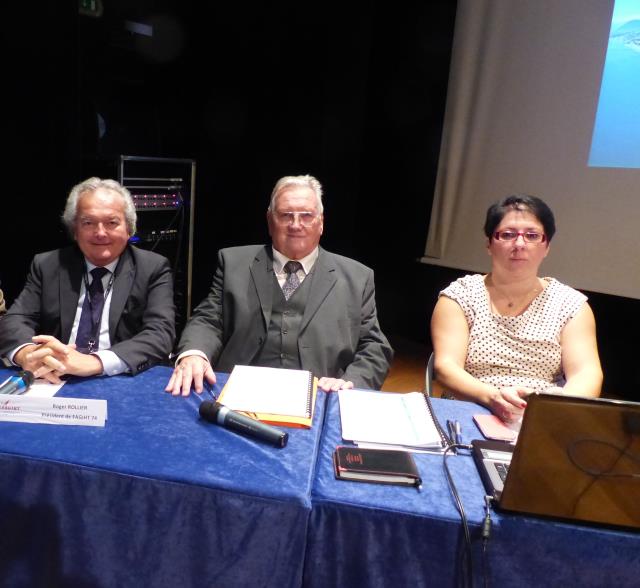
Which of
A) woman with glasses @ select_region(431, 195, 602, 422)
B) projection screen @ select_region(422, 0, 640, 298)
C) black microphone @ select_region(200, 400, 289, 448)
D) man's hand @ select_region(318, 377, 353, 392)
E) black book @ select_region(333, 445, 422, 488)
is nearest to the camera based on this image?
black book @ select_region(333, 445, 422, 488)

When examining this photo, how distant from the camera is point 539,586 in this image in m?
0.93

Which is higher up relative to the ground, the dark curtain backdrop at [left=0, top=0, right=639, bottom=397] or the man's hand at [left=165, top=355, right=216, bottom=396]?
the dark curtain backdrop at [left=0, top=0, right=639, bottom=397]

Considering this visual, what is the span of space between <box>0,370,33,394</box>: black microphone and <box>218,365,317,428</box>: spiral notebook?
1.61 feet

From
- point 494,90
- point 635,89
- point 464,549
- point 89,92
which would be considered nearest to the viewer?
point 464,549

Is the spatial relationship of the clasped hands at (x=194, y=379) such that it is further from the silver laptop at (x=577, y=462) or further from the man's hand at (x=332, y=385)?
the silver laptop at (x=577, y=462)

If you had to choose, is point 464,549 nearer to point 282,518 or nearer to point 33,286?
point 282,518

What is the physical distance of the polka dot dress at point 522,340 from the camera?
1816mm

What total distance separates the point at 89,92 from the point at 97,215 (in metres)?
1.95

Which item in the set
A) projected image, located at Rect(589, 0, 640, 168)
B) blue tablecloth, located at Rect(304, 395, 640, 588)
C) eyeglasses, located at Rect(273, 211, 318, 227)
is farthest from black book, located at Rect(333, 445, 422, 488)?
projected image, located at Rect(589, 0, 640, 168)

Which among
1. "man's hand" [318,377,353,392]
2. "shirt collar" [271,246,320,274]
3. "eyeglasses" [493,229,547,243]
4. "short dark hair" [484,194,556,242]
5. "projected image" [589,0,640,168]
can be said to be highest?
"projected image" [589,0,640,168]

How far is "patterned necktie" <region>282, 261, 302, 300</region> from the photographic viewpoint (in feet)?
6.52

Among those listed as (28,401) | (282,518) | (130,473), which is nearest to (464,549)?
(282,518)

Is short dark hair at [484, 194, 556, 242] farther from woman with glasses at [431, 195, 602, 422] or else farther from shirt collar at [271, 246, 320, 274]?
shirt collar at [271, 246, 320, 274]

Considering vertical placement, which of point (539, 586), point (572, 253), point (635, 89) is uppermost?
point (635, 89)
